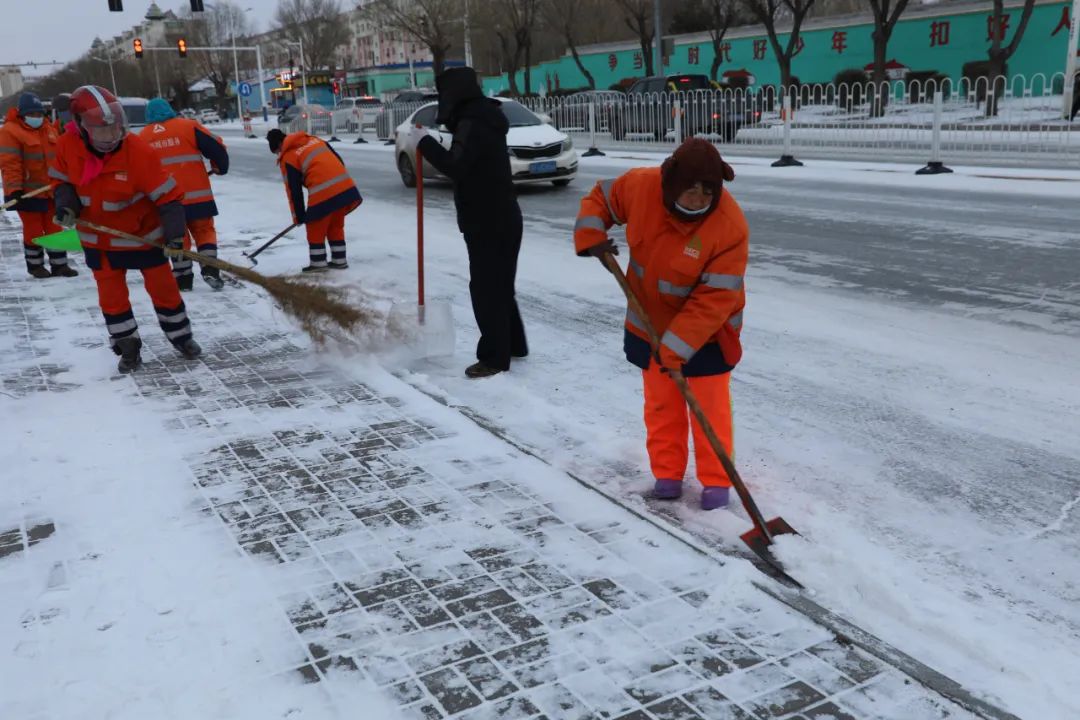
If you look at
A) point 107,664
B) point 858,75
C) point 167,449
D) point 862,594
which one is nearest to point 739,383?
point 862,594

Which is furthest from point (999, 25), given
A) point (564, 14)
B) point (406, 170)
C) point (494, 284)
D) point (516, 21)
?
point (494, 284)

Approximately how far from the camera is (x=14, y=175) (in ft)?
30.3

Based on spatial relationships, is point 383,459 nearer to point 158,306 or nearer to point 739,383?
point 739,383

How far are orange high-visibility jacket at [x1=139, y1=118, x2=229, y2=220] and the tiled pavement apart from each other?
3606mm

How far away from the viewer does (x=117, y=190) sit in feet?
18.6

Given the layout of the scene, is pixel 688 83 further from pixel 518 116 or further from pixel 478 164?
pixel 478 164

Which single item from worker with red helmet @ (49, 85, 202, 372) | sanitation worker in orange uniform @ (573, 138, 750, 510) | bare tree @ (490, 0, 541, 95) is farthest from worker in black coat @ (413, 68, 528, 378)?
bare tree @ (490, 0, 541, 95)

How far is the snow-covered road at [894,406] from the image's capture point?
303 centimetres

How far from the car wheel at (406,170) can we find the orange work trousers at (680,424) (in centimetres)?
1313

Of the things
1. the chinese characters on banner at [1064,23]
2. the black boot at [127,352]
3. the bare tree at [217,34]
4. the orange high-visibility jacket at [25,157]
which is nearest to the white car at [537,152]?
the orange high-visibility jacket at [25,157]

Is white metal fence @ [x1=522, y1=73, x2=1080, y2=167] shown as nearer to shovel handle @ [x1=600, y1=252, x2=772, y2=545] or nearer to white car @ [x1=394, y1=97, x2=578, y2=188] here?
white car @ [x1=394, y1=97, x2=578, y2=188]

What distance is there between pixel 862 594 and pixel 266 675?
1.89 m

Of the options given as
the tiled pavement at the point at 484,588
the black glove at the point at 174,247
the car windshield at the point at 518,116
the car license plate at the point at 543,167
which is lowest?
the tiled pavement at the point at 484,588

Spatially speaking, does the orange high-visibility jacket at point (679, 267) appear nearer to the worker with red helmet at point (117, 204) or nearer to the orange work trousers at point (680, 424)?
the orange work trousers at point (680, 424)
